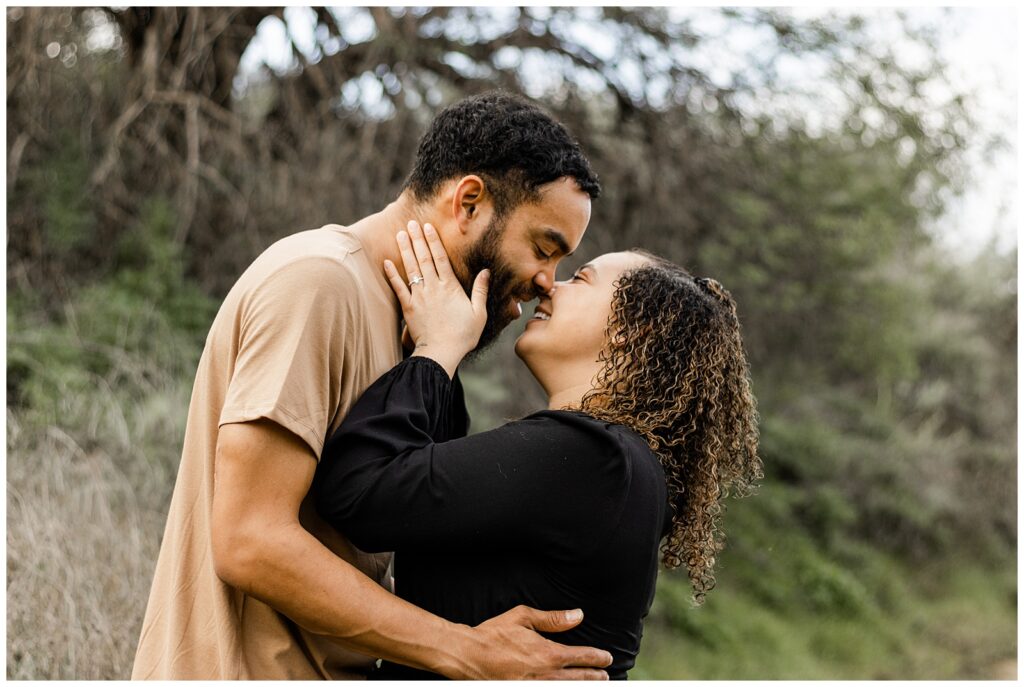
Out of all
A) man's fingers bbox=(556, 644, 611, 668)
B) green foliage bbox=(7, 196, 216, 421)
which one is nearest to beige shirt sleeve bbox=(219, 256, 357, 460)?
man's fingers bbox=(556, 644, 611, 668)

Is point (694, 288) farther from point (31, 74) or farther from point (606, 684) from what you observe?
point (31, 74)

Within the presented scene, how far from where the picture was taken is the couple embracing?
7.28 feet

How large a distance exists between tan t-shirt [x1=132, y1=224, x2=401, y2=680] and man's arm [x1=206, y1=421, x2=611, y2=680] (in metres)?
0.07

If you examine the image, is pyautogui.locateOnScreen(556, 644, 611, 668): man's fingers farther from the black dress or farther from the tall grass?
the tall grass

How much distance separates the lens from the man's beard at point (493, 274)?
272cm

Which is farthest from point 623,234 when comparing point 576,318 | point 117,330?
point 576,318

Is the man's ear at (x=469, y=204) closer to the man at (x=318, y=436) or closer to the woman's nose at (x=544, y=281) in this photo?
the man at (x=318, y=436)

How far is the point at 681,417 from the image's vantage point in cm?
279

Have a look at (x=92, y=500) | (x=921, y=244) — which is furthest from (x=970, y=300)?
(x=92, y=500)

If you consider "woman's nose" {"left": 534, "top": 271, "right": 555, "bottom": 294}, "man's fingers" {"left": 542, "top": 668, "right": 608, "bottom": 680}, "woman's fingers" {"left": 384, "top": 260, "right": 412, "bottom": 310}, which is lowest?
"man's fingers" {"left": 542, "top": 668, "right": 608, "bottom": 680}

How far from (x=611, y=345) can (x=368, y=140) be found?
5.06 meters

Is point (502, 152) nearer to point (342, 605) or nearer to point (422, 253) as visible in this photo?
point (422, 253)

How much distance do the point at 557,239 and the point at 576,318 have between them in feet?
0.77

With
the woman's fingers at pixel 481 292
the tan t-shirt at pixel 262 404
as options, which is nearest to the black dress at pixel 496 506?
the tan t-shirt at pixel 262 404
